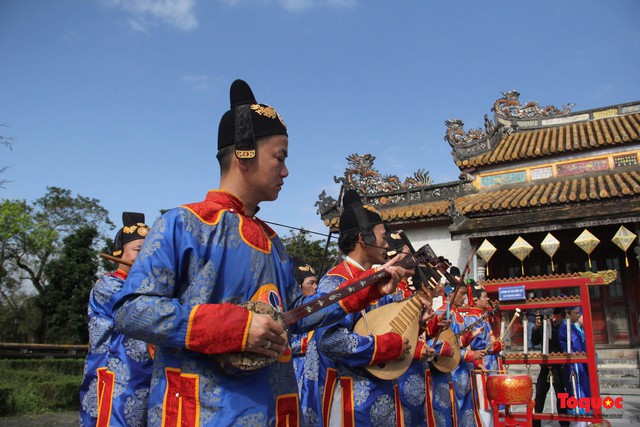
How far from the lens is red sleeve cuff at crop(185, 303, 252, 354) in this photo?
5.88 ft

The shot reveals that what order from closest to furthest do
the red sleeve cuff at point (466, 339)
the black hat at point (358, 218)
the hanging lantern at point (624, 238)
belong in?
the black hat at point (358, 218) < the red sleeve cuff at point (466, 339) < the hanging lantern at point (624, 238)

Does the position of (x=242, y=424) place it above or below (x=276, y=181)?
below

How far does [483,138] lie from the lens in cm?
1836

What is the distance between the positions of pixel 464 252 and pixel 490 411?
7857mm

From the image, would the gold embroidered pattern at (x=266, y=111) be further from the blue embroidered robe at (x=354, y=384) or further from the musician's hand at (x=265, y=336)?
the blue embroidered robe at (x=354, y=384)

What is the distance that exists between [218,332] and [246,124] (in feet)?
3.24

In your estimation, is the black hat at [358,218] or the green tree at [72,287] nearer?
the black hat at [358,218]

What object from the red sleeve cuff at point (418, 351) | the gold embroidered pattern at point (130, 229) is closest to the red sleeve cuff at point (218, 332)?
the red sleeve cuff at point (418, 351)

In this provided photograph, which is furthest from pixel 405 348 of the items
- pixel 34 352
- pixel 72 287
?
pixel 72 287

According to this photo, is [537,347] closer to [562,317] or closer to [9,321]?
[562,317]

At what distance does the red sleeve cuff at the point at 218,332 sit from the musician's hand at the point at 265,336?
0.07 feet

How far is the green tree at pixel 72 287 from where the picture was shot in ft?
83.8

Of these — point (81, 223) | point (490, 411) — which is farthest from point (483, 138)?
point (81, 223)

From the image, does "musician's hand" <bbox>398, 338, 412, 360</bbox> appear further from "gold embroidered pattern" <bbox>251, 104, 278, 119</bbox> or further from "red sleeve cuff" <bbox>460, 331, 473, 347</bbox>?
"red sleeve cuff" <bbox>460, 331, 473, 347</bbox>
